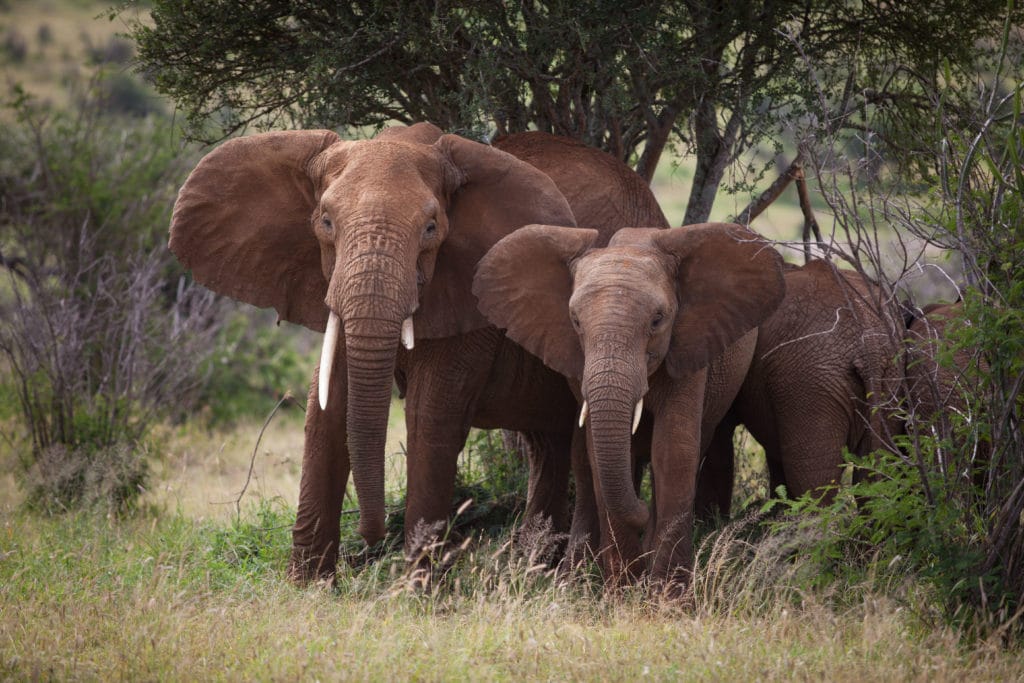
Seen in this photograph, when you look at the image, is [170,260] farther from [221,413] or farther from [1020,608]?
[1020,608]

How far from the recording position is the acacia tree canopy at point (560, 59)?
769 cm

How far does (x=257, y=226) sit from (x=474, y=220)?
3.83ft

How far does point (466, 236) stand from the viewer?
267 inches

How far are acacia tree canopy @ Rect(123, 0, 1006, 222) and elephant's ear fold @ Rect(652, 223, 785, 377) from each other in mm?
1500

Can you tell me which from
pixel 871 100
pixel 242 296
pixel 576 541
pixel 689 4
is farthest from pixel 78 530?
pixel 871 100

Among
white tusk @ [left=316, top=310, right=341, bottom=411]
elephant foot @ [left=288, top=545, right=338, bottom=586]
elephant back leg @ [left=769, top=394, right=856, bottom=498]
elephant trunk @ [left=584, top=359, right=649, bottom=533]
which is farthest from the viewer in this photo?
elephant back leg @ [left=769, top=394, right=856, bottom=498]

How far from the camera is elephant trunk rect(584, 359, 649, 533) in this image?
5770 millimetres

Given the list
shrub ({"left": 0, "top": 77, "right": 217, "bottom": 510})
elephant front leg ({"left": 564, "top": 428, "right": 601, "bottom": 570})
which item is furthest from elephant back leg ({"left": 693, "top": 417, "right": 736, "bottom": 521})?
shrub ({"left": 0, "top": 77, "right": 217, "bottom": 510})

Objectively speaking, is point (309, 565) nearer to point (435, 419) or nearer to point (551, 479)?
point (435, 419)

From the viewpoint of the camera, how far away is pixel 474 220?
6766mm

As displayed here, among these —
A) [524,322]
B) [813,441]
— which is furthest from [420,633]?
[813,441]

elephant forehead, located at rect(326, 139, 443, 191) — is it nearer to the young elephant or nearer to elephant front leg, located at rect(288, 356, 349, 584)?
the young elephant

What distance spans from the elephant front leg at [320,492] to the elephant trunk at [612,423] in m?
1.60

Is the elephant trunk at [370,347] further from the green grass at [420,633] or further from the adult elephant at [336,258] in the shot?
the green grass at [420,633]
